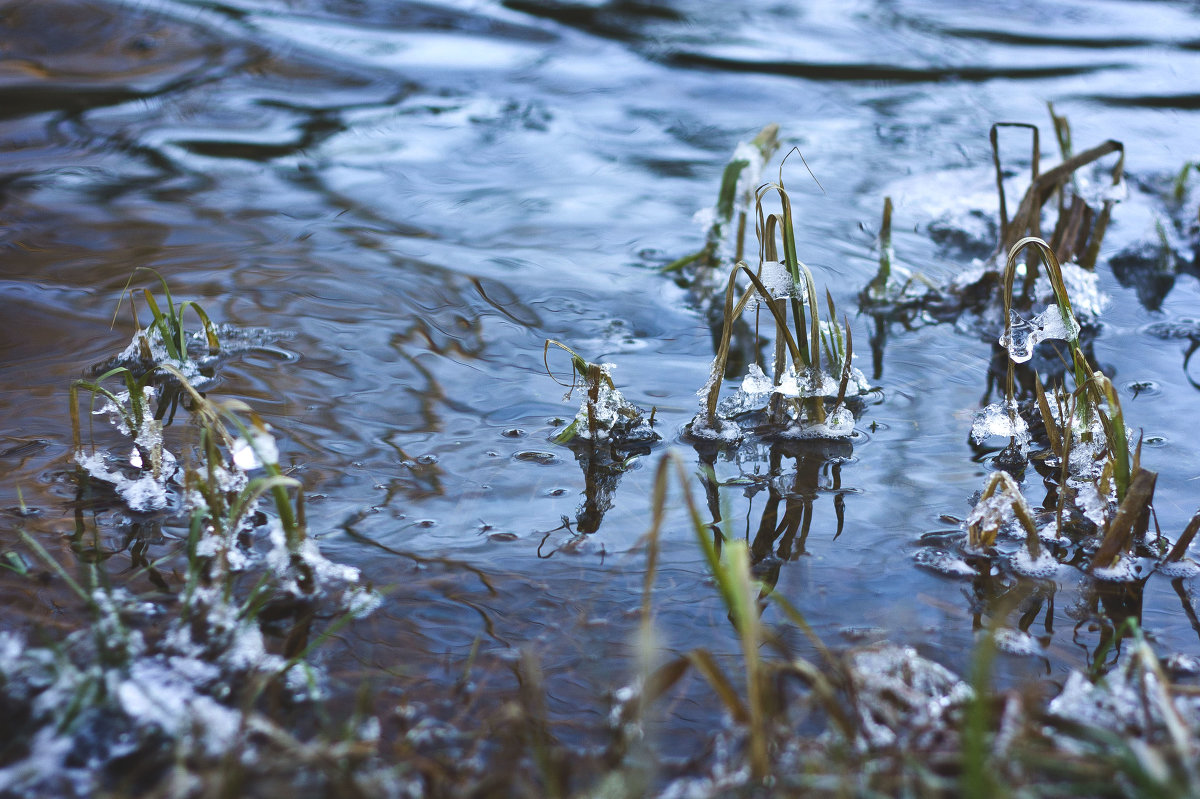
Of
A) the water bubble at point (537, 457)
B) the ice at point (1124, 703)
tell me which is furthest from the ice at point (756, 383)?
the ice at point (1124, 703)

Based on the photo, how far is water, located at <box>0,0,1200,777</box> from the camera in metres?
1.97

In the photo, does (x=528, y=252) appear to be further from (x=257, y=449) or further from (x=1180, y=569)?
(x=1180, y=569)

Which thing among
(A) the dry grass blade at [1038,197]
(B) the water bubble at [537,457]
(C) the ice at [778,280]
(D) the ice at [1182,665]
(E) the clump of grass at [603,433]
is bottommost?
(D) the ice at [1182,665]

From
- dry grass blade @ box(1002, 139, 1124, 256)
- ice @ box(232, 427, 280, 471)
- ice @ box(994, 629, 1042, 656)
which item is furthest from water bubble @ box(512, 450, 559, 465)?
dry grass blade @ box(1002, 139, 1124, 256)

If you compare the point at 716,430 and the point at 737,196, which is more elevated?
the point at 737,196

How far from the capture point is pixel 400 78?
520 cm

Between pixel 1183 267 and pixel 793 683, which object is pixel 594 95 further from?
pixel 793 683

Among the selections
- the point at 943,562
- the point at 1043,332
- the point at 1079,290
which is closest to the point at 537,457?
the point at 943,562

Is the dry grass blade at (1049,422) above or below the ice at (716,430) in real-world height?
above

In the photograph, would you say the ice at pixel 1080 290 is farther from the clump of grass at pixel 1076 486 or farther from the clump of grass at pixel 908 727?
the clump of grass at pixel 908 727

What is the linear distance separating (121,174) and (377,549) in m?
2.77

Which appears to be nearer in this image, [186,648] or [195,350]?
[186,648]

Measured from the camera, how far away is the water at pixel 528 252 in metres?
1.97

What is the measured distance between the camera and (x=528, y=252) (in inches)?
139
